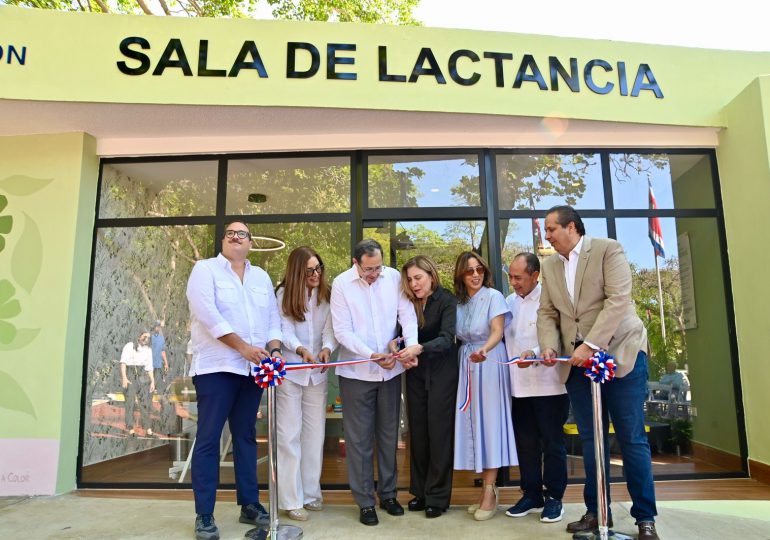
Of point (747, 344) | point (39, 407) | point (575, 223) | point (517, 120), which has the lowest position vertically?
point (39, 407)

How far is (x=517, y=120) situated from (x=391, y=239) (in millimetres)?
1443

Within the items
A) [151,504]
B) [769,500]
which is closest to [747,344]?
[769,500]

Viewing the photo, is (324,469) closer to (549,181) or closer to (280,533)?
(280,533)

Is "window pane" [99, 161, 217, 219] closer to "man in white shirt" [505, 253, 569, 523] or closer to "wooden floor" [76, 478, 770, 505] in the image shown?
"wooden floor" [76, 478, 770, 505]

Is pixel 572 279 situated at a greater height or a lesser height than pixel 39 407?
greater

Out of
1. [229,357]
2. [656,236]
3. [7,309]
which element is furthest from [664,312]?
[7,309]

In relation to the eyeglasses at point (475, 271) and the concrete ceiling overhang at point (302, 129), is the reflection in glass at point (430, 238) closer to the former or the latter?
the concrete ceiling overhang at point (302, 129)

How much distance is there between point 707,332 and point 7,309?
231 inches

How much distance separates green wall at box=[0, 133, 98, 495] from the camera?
14.6 ft

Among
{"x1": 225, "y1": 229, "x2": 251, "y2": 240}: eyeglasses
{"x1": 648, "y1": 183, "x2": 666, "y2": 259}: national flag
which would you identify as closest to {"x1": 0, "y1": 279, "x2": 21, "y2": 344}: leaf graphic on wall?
{"x1": 225, "y1": 229, "x2": 251, "y2": 240}: eyeglasses

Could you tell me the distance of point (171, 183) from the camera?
5219 mm

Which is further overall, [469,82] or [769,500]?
[469,82]

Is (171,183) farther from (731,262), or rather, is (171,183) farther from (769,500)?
(769,500)

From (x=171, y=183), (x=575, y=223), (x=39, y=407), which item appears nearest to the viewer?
(x=575, y=223)
